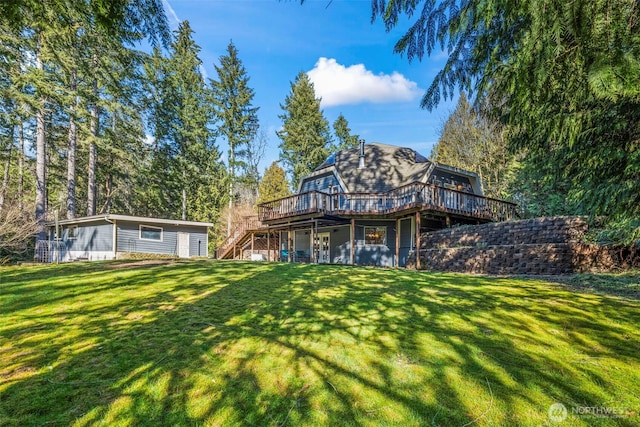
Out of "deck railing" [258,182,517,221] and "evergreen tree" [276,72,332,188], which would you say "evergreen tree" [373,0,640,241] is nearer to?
"deck railing" [258,182,517,221]

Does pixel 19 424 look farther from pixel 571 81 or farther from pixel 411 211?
pixel 411 211

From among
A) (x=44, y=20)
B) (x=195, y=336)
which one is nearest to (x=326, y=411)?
(x=195, y=336)

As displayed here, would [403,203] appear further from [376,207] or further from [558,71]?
[558,71]

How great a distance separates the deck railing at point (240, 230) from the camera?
19.1m

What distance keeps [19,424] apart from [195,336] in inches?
61.3

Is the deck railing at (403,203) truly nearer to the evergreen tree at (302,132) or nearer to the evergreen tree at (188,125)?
the evergreen tree at (188,125)

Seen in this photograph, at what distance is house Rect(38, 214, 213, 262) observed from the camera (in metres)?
17.5

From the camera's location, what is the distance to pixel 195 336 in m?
3.45

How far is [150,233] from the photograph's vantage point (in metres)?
19.0

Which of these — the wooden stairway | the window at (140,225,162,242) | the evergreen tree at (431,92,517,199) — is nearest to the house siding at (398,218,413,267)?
the wooden stairway

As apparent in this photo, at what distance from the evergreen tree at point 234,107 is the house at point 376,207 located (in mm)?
12409

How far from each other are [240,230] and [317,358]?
690 inches

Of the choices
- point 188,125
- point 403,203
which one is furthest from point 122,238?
point 403,203

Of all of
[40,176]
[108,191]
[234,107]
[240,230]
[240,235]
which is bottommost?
[240,235]
